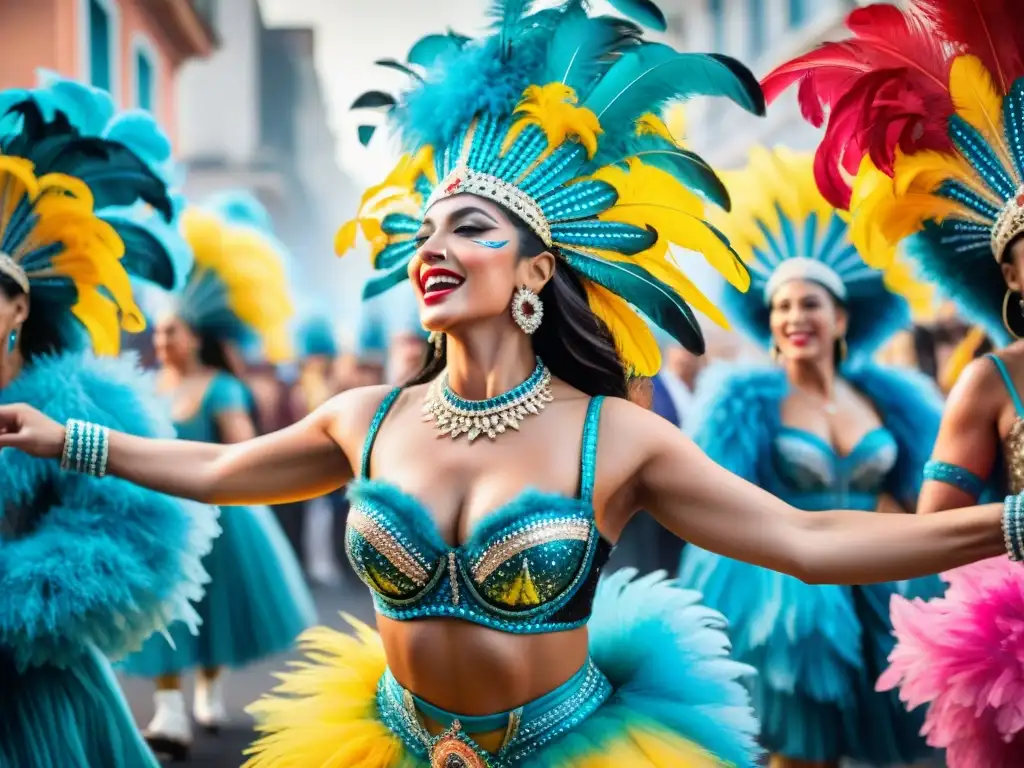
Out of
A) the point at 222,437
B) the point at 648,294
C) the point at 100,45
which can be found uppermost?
the point at 100,45

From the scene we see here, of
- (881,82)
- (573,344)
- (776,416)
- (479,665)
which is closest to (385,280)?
(573,344)

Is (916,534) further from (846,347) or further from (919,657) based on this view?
(846,347)

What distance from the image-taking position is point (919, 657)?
2867 mm

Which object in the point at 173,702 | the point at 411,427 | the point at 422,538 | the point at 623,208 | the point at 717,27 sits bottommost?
the point at 173,702

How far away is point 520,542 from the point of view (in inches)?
94.7

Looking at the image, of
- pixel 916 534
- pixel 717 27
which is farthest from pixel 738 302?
pixel 717 27

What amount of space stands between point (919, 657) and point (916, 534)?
71 centimetres

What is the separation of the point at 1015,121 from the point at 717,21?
73.1 ft

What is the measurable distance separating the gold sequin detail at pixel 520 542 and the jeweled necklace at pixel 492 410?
255 millimetres

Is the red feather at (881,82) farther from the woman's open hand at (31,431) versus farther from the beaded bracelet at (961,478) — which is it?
the woman's open hand at (31,431)

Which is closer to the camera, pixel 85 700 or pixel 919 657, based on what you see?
pixel 919 657

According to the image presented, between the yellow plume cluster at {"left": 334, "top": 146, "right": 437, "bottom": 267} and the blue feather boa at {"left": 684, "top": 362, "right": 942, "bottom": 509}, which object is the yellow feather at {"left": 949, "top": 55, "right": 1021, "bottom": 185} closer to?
the yellow plume cluster at {"left": 334, "top": 146, "right": 437, "bottom": 267}

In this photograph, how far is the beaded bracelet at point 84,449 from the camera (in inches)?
113

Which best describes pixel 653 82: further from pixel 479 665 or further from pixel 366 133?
pixel 479 665
